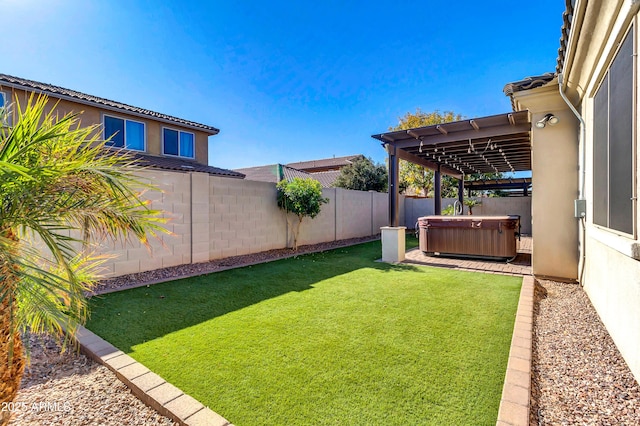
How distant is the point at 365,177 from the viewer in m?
23.5

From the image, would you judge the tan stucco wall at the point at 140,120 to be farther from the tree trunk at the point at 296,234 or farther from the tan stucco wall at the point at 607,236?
the tan stucco wall at the point at 607,236

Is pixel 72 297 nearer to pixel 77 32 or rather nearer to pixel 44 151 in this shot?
pixel 44 151

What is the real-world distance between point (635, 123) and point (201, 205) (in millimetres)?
8057

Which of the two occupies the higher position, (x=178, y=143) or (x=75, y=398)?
(x=178, y=143)

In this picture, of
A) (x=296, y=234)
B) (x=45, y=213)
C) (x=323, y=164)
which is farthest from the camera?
(x=323, y=164)

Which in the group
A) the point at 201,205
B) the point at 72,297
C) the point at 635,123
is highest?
the point at 635,123

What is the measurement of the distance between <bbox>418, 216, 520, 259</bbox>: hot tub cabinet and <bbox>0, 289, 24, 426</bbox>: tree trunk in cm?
940

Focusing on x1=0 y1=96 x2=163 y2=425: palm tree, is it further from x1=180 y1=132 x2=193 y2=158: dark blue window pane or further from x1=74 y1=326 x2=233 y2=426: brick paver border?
x1=180 y1=132 x2=193 y2=158: dark blue window pane

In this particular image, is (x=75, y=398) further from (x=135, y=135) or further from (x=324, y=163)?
(x=324, y=163)

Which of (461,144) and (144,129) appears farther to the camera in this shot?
(144,129)

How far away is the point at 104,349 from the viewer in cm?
335

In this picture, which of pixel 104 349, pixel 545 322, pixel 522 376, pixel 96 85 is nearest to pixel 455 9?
pixel 545 322

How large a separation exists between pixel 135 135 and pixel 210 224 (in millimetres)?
7931

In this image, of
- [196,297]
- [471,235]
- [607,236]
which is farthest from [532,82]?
[196,297]
